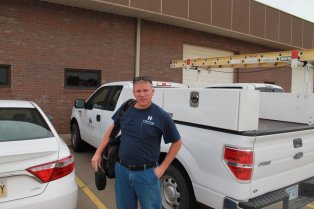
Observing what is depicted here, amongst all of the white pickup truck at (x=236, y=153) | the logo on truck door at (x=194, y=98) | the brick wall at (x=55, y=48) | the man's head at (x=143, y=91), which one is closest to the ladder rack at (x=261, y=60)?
the white pickup truck at (x=236, y=153)

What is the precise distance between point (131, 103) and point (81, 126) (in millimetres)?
4618

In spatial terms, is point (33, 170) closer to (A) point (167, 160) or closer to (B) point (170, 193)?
(A) point (167, 160)

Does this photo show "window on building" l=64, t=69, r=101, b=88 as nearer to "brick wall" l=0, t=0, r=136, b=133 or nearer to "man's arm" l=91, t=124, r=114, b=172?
"brick wall" l=0, t=0, r=136, b=133

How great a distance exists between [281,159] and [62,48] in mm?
8888

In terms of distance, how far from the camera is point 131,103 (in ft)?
10.2

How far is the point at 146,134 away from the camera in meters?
2.78

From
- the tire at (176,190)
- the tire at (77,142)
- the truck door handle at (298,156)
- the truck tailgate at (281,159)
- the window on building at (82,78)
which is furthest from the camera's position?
the window on building at (82,78)

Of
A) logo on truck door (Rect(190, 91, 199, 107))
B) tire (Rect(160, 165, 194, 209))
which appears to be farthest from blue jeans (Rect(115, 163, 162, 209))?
logo on truck door (Rect(190, 91, 199, 107))

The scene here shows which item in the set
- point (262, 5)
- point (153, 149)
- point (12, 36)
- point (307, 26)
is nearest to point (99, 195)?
point (153, 149)

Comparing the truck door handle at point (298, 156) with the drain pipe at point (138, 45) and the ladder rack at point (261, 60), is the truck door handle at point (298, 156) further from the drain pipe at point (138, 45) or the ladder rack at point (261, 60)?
the drain pipe at point (138, 45)

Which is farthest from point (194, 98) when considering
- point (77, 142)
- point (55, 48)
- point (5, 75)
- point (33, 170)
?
point (5, 75)

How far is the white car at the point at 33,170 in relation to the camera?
2.83 meters

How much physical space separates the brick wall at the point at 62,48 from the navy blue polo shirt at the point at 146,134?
26.8 ft

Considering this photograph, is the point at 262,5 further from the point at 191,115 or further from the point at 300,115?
the point at 191,115
